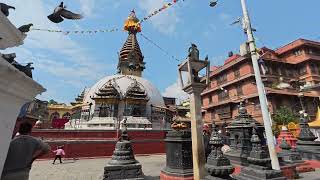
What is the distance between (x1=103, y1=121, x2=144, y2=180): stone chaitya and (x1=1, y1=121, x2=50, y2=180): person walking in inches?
229

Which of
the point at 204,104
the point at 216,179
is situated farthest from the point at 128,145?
the point at 204,104

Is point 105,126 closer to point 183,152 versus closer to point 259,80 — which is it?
point 183,152

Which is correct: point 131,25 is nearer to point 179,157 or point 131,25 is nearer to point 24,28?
point 179,157

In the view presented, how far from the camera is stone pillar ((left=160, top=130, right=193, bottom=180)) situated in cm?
784

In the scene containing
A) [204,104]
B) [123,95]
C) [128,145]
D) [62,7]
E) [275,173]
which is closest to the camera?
[62,7]

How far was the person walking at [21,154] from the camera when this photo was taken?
3.22m

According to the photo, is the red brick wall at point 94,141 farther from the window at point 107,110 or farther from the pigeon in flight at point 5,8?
the pigeon in flight at point 5,8

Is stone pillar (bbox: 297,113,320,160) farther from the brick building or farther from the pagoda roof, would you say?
the pagoda roof

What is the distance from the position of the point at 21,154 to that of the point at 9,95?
1150 mm

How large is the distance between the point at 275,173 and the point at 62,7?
754cm

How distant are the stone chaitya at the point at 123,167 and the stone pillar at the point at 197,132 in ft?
10.7

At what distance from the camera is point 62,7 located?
17.9ft

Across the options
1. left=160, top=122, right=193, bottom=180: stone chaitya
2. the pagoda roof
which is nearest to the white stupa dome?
the pagoda roof

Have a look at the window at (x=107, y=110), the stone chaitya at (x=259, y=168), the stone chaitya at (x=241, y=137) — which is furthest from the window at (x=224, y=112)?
the stone chaitya at (x=259, y=168)
